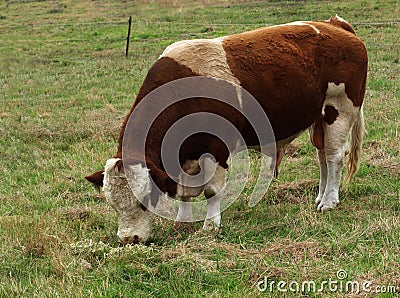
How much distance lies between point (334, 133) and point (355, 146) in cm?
57

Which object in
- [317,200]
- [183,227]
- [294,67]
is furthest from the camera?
[317,200]

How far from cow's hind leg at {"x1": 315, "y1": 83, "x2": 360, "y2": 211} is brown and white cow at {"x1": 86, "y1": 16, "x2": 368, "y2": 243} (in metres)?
0.01

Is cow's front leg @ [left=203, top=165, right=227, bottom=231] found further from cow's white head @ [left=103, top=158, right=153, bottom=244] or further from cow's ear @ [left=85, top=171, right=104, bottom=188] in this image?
cow's ear @ [left=85, top=171, right=104, bottom=188]

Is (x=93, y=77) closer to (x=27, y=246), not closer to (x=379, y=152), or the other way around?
(x=379, y=152)

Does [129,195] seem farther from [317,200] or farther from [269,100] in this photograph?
[317,200]

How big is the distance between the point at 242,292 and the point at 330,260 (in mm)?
892

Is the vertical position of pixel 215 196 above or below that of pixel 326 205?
above

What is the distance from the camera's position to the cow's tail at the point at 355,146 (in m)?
6.68

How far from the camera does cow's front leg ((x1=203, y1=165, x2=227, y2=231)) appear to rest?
567 centimetres

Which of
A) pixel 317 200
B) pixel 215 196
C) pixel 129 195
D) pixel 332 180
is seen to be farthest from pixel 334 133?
pixel 129 195

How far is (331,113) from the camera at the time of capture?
6316mm

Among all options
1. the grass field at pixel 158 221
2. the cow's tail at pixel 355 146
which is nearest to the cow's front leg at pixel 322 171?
the grass field at pixel 158 221

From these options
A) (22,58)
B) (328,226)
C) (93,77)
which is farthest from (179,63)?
(22,58)

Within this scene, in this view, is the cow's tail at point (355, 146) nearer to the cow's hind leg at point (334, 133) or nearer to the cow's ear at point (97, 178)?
the cow's hind leg at point (334, 133)
